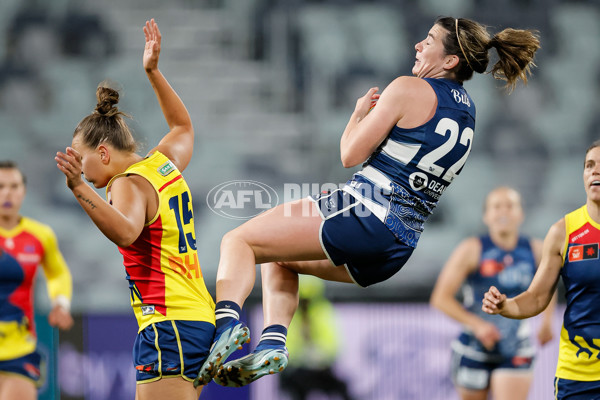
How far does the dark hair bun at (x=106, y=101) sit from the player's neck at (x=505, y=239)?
3.99 m

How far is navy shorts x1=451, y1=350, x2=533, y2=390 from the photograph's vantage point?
6.10 metres

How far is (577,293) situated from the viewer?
3891 mm

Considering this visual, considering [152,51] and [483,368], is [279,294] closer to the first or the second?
[152,51]

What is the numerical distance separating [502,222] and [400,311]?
5.02 feet

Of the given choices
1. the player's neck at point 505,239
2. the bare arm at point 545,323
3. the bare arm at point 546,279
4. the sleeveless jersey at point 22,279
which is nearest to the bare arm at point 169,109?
the bare arm at point 546,279

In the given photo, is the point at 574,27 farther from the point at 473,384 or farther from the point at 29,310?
the point at 29,310

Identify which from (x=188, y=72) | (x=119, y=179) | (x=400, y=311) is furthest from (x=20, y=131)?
(x=119, y=179)

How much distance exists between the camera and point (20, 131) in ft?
31.6

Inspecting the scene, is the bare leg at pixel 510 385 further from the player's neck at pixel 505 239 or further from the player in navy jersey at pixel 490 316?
the player's neck at pixel 505 239

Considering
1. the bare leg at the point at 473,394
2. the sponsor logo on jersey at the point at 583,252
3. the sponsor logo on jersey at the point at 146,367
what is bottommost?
the bare leg at the point at 473,394

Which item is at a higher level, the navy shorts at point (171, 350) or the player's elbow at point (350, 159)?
the player's elbow at point (350, 159)

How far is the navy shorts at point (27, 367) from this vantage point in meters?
5.44

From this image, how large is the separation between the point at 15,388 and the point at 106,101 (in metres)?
2.97

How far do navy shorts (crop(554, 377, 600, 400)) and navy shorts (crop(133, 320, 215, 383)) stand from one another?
1.92m
